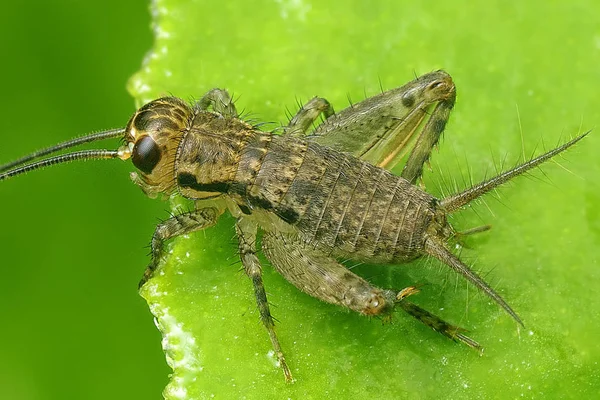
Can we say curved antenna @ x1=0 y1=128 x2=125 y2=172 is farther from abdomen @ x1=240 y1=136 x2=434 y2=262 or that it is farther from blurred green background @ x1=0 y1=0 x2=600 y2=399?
abdomen @ x1=240 y1=136 x2=434 y2=262

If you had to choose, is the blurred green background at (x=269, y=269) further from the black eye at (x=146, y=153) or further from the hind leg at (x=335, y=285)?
the black eye at (x=146, y=153)

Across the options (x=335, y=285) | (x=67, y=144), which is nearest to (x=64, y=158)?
(x=67, y=144)

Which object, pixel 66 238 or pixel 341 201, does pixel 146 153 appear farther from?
pixel 341 201

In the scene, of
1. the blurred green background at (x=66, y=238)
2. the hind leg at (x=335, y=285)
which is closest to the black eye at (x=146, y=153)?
the blurred green background at (x=66, y=238)

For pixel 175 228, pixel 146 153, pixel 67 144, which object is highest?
pixel 67 144

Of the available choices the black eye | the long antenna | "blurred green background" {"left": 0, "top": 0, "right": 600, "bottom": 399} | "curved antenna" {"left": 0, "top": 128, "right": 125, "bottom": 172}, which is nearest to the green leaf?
"blurred green background" {"left": 0, "top": 0, "right": 600, "bottom": 399}

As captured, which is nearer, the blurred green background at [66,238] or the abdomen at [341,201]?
the abdomen at [341,201]
